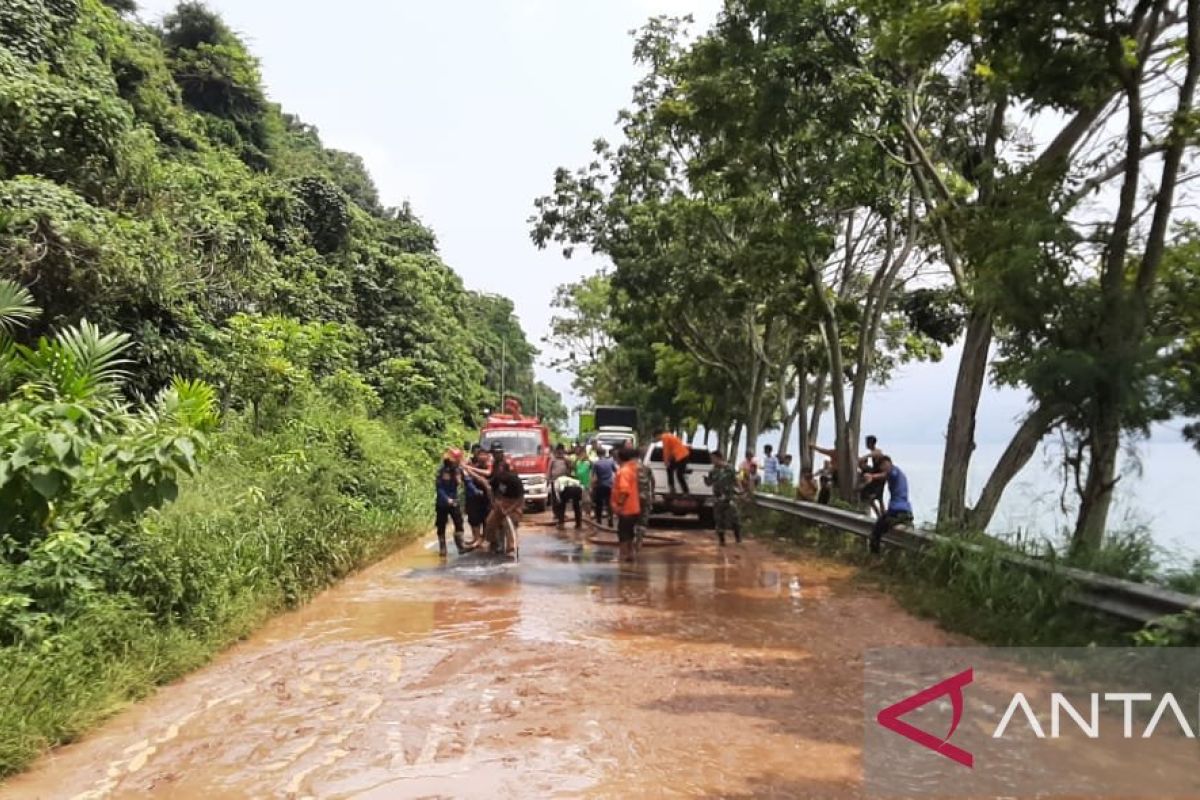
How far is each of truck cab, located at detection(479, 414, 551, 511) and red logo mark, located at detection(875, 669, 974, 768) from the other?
1614cm

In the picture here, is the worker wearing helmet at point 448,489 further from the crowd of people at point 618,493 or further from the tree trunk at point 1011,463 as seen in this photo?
the tree trunk at point 1011,463

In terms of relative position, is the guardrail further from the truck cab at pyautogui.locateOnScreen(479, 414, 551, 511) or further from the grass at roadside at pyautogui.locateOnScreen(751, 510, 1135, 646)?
the truck cab at pyautogui.locateOnScreen(479, 414, 551, 511)

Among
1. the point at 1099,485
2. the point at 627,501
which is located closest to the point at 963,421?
the point at 1099,485

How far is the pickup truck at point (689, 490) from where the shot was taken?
2008 centimetres

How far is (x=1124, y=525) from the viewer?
30.1 feet

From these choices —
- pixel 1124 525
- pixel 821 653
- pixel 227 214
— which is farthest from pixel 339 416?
pixel 1124 525

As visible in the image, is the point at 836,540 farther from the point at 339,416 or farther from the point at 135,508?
the point at 135,508

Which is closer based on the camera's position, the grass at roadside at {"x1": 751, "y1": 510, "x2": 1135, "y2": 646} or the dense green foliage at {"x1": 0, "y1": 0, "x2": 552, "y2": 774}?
the dense green foliage at {"x1": 0, "y1": 0, "x2": 552, "y2": 774}

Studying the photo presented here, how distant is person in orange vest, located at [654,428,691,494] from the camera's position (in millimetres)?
19016

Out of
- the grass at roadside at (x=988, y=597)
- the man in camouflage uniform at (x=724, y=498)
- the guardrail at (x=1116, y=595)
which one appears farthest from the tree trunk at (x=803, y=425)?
the guardrail at (x=1116, y=595)

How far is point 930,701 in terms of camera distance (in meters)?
6.64

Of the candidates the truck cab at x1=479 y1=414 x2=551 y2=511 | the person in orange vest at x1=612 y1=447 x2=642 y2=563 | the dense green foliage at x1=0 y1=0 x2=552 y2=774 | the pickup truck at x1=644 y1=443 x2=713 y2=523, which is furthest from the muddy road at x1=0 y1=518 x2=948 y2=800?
the truck cab at x1=479 y1=414 x2=551 y2=511

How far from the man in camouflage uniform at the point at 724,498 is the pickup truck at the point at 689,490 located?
2.81 meters

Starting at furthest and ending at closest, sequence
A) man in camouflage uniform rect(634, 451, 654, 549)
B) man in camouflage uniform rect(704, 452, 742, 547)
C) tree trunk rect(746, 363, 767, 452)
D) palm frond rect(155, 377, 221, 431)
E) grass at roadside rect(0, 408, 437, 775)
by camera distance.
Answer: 1. tree trunk rect(746, 363, 767, 452)
2. man in camouflage uniform rect(704, 452, 742, 547)
3. man in camouflage uniform rect(634, 451, 654, 549)
4. palm frond rect(155, 377, 221, 431)
5. grass at roadside rect(0, 408, 437, 775)
